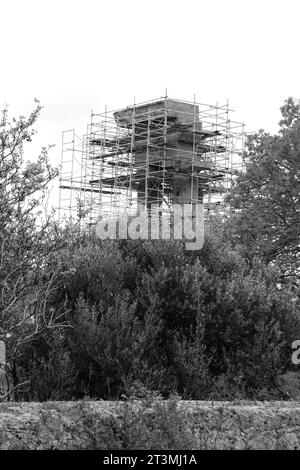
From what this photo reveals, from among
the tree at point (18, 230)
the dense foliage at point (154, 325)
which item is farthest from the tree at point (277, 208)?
the tree at point (18, 230)

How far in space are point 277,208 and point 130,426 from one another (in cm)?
2783

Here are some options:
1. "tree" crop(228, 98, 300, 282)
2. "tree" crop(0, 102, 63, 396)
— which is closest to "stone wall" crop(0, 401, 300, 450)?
"tree" crop(0, 102, 63, 396)

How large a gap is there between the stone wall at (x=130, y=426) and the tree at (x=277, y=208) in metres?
25.0

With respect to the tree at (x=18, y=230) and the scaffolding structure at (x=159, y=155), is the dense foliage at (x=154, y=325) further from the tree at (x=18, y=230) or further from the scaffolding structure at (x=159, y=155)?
the scaffolding structure at (x=159, y=155)

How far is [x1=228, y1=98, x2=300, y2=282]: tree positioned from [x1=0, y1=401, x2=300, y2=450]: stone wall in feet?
82.0

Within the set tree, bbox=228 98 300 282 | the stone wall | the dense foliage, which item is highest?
tree, bbox=228 98 300 282

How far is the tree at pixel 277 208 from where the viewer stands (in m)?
36.9

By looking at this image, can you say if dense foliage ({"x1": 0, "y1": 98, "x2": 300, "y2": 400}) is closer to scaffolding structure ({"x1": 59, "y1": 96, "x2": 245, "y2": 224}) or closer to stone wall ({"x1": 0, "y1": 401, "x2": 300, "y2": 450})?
stone wall ({"x1": 0, "y1": 401, "x2": 300, "y2": 450})

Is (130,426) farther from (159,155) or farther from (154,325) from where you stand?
(159,155)

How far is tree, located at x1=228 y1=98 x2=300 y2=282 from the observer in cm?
3694

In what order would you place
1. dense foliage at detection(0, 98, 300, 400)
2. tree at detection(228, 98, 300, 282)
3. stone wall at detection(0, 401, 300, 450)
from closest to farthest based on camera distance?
stone wall at detection(0, 401, 300, 450) → dense foliage at detection(0, 98, 300, 400) → tree at detection(228, 98, 300, 282)
